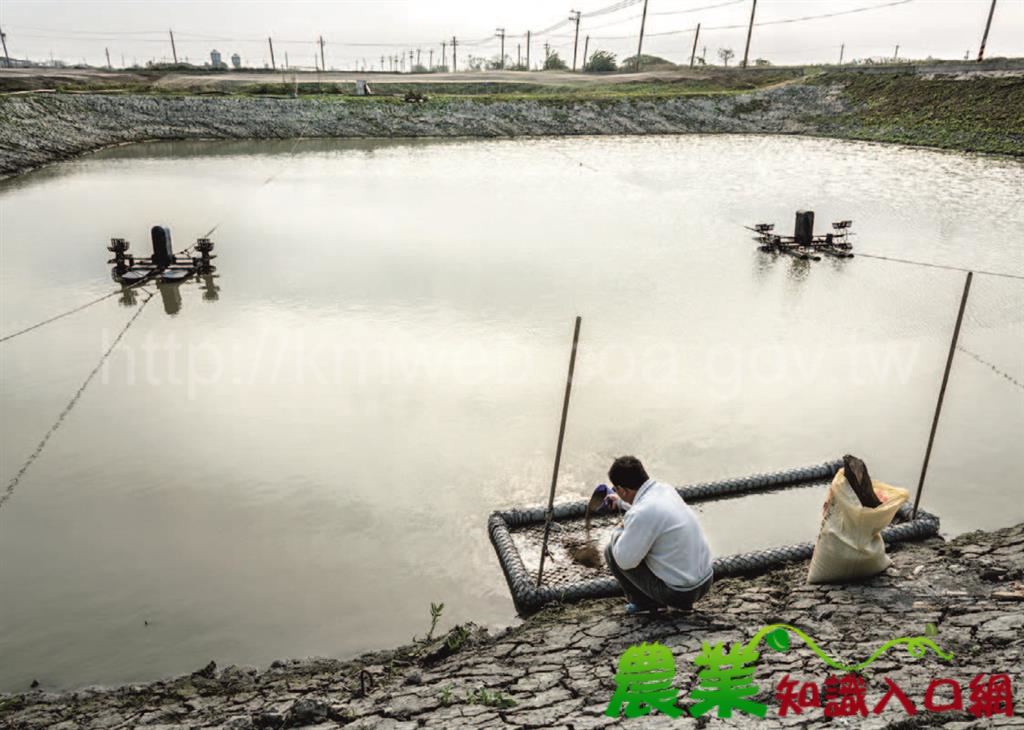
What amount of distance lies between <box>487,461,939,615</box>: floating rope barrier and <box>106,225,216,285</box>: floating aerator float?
403 inches

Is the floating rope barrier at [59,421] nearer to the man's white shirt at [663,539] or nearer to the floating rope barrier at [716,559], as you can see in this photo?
the floating rope barrier at [716,559]

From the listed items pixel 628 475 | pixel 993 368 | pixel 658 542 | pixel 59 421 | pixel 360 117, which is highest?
pixel 360 117

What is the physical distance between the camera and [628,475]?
177 inches

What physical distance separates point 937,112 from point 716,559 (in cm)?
3813

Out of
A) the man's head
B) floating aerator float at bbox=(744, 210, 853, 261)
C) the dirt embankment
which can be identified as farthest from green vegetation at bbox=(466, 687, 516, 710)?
the dirt embankment

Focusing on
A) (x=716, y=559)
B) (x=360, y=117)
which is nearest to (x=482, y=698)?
(x=716, y=559)

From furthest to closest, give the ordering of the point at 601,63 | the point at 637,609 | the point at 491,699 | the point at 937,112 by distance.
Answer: the point at 601,63, the point at 937,112, the point at 637,609, the point at 491,699

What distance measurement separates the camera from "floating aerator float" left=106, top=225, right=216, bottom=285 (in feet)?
45.4

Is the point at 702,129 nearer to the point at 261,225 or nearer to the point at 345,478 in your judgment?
the point at 261,225

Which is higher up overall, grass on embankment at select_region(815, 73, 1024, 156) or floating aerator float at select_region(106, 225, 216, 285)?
grass on embankment at select_region(815, 73, 1024, 156)

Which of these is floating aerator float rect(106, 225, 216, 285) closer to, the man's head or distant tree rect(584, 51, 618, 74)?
the man's head

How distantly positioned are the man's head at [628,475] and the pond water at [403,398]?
6.09ft

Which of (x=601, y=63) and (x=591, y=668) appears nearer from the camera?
(x=591, y=668)

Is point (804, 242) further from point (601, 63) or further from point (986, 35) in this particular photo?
point (601, 63)
